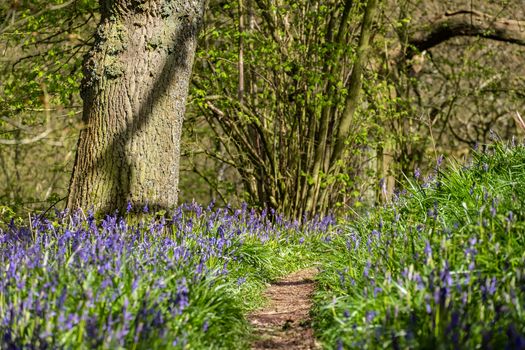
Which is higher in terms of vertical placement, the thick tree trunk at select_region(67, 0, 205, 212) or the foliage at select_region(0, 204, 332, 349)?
the thick tree trunk at select_region(67, 0, 205, 212)

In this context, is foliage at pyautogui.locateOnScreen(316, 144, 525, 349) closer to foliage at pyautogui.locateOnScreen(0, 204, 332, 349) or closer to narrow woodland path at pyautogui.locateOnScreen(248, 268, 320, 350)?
narrow woodland path at pyautogui.locateOnScreen(248, 268, 320, 350)

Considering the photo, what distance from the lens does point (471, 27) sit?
41.4 ft

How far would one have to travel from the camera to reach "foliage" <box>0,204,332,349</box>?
349 cm

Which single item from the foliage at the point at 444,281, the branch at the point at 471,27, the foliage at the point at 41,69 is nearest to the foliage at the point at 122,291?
the foliage at the point at 444,281

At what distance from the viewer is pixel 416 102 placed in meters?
14.2

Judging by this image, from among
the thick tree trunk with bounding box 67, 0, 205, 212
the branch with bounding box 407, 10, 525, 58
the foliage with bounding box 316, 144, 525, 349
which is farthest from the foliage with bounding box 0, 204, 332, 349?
the branch with bounding box 407, 10, 525, 58

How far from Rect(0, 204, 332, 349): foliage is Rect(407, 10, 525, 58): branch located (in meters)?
7.84

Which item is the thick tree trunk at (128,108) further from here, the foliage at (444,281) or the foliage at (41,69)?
the foliage at (444,281)

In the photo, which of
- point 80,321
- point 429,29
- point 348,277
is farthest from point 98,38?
point 429,29

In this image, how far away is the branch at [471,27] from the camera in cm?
1259

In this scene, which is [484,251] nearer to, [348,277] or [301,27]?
[348,277]

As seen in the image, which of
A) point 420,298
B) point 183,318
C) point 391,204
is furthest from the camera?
point 391,204

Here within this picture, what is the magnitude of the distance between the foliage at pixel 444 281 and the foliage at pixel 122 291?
0.76m

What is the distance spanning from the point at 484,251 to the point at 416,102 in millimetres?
10181
